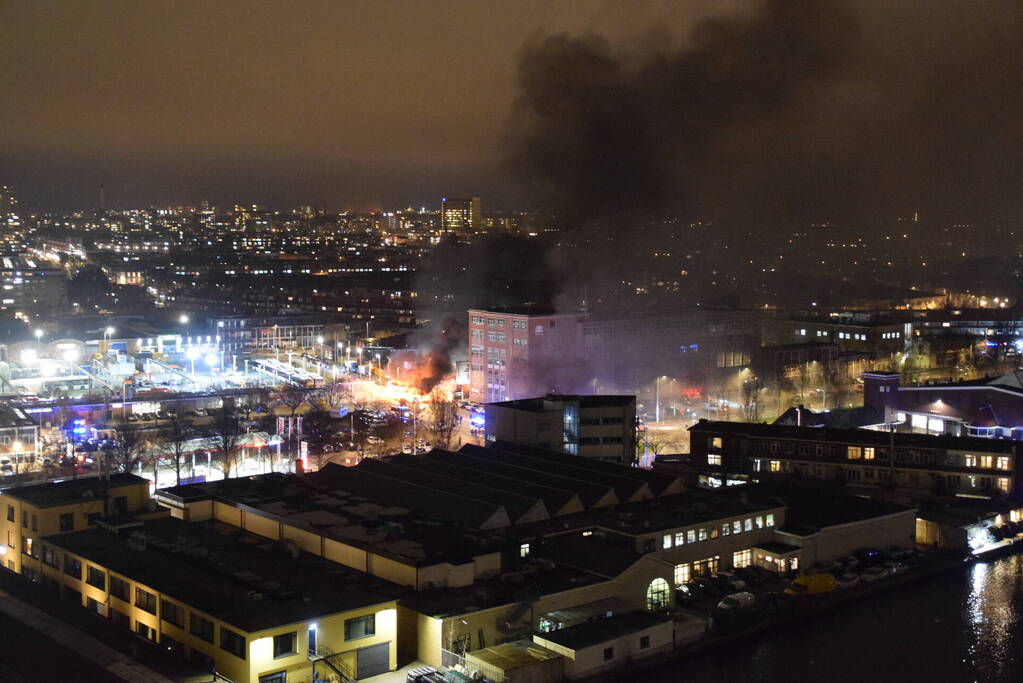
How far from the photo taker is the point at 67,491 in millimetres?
6438

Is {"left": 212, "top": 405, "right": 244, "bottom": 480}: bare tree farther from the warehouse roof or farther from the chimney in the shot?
the chimney

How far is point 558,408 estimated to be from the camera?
8.72 metres

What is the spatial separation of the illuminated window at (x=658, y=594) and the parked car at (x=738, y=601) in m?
0.29

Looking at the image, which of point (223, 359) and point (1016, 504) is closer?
point (1016, 504)

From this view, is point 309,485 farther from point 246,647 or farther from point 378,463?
point 246,647

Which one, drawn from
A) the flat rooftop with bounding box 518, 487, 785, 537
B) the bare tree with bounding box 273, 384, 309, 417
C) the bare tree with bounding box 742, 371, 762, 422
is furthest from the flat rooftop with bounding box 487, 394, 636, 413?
the bare tree with bounding box 273, 384, 309, 417

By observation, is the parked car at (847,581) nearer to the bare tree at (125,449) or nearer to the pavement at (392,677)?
the pavement at (392,677)

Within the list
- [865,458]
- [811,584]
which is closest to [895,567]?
[811,584]

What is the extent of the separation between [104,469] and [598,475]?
12.7 ft

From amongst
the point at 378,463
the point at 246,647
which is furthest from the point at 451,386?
the point at 246,647

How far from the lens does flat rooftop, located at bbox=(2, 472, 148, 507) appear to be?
6277mm

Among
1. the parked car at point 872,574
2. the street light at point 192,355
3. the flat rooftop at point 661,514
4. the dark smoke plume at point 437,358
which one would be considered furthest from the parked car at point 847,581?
the street light at point 192,355

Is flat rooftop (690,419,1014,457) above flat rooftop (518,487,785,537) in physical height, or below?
above

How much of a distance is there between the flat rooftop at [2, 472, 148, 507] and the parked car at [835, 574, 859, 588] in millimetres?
4110
